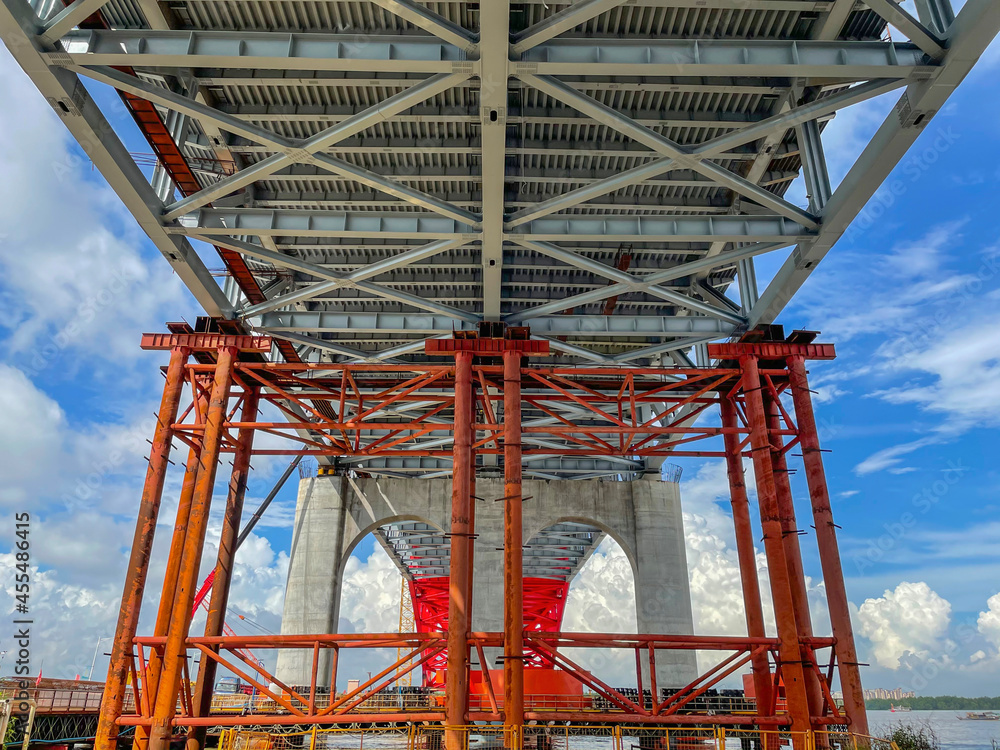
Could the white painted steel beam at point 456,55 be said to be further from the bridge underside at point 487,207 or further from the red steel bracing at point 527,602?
the red steel bracing at point 527,602

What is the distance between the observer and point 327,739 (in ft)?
95.0

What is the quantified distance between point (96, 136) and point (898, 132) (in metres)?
18.0

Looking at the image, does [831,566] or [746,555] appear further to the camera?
[746,555]

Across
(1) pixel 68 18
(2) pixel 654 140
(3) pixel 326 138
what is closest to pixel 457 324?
(3) pixel 326 138

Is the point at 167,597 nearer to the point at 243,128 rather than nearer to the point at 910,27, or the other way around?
the point at 243,128

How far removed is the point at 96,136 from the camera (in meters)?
16.3

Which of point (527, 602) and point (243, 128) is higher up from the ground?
point (243, 128)

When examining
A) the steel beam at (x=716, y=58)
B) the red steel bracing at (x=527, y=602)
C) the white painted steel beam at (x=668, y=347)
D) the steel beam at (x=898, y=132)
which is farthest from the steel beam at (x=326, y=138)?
the red steel bracing at (x=527, y=602)

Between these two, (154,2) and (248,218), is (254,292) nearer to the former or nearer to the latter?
(248,218)

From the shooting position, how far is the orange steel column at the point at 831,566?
18984 millimetres

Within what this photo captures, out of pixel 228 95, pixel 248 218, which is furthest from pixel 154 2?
pixel 248 218

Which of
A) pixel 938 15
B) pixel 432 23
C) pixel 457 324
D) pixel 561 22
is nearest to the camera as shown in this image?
pixel 561 22

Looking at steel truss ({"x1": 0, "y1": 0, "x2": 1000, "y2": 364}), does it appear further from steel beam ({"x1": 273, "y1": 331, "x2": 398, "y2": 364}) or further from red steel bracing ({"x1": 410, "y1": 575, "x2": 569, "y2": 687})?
red steel bracing ({"x1": 410, "y1": 575, "x2": 569, "y2": 687})

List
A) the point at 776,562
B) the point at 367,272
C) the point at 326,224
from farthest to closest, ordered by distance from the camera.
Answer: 1. the point at 367,272
2. the point at 326,224
3. the point at 776,562
